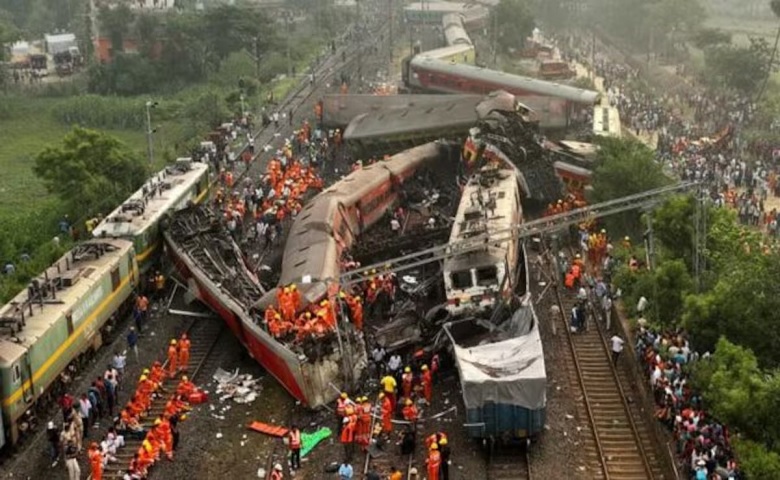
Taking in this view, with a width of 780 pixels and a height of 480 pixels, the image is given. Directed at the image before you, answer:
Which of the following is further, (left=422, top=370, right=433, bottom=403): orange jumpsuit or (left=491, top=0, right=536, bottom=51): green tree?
(left=491, top=0, right=536, bottom=51): green tree

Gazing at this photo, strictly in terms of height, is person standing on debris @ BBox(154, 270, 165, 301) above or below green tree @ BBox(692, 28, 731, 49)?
below

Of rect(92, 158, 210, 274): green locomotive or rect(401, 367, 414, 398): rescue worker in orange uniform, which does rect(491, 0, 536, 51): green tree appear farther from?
rect(401, 367, 414, 398): rescue worker in orange uniform

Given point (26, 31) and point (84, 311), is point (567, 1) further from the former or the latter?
point (84, 311)

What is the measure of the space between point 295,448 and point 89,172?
69.6 feet

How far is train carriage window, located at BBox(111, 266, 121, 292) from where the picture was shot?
25516 mm

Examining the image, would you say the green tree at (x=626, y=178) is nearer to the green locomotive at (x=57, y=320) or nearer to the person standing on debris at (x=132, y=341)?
the green locomotive at (x=57, y=320)

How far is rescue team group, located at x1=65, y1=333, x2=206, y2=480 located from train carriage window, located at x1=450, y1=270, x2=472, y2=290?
6424 mm

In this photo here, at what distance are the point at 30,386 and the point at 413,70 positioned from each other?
4084cm

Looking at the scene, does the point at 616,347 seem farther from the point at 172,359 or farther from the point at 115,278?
the point at 115,278

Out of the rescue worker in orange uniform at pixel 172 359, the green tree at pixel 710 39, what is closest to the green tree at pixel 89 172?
the rescue worker in orange uniform at pixel 172 359

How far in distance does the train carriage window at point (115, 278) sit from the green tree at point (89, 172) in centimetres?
1026

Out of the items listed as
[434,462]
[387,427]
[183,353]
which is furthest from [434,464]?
[183,353]

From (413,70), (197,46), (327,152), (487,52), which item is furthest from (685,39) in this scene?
(327,152)

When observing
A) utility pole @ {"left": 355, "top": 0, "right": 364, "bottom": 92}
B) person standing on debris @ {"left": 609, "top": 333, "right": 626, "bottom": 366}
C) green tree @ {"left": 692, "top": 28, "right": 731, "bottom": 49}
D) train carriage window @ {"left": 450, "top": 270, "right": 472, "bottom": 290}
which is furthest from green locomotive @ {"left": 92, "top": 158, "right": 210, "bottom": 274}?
green tree @ {"left": 692, "top": 28, "right": 731, "bottom": 49}
